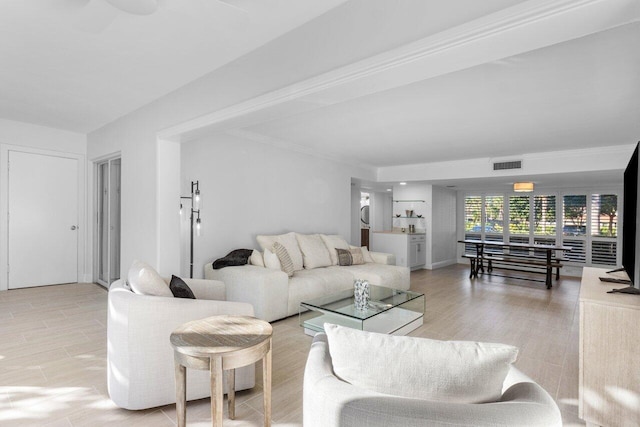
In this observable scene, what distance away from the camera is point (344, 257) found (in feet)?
17.7

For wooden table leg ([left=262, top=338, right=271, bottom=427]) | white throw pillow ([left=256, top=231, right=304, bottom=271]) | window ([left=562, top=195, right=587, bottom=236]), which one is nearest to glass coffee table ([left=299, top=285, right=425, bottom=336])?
white throw pillow ([left=256, top=231, right=304, bottom=271])

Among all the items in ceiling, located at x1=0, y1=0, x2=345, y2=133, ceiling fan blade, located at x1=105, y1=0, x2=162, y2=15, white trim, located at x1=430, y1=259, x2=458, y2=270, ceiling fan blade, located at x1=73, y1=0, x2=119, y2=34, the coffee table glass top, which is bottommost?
white trim, located at x1=430, y1=259, x2=458, y2=270

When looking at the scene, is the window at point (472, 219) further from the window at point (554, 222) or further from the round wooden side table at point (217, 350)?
A: the round wooden side table at point (217, 350)

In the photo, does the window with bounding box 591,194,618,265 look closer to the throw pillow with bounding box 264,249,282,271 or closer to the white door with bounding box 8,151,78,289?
the throw pillow with bounding box 264,249,282,271

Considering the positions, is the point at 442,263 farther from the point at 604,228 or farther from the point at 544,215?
the point at 604,228

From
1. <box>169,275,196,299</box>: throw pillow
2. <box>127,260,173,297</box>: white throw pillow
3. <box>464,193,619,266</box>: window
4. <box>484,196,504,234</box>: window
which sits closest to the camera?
<box>127,260,173,297</box>: white throw pillow

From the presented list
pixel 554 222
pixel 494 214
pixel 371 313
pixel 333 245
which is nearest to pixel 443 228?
pixel 494 214

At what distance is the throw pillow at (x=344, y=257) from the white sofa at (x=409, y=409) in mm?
4204

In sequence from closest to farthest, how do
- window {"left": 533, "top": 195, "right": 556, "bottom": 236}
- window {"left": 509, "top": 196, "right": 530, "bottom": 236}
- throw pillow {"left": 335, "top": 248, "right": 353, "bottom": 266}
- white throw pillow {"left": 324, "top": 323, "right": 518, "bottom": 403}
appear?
1. white throw pillow {"left": 324, "top": 323, "right": 518, "bottom": 403}
2. throw pillow {"left": 335, "top": 248, "right": 353, "bottom": 266}
3. window {"left": 533, "top": 195, "right": 556, "bottom": 236}
4. window {"left": 509, "top": 196, "right": 530, "bottom": 236}

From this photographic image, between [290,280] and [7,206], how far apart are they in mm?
4230

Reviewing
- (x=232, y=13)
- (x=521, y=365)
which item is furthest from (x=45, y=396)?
(x=521, y=365)

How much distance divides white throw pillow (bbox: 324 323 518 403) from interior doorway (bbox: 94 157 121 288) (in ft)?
15.7

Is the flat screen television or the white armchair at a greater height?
the flat screen television

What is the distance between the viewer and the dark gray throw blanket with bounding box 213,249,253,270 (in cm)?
430
